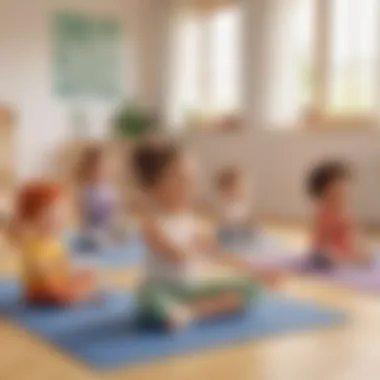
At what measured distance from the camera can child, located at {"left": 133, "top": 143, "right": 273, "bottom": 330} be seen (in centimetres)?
234

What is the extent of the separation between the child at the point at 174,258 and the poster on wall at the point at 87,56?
4.16m

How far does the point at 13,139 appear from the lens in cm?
583

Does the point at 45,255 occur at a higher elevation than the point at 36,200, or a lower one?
lower

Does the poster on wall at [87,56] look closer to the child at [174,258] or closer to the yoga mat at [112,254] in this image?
the yoga mat at [112,254]

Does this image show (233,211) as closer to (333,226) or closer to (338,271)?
(333,226)

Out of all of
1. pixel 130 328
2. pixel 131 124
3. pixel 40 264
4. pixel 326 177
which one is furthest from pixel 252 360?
pixel 131 124

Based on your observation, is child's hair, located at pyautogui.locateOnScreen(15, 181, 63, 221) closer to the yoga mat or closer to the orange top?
the yoga mat

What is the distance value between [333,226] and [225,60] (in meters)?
3.20

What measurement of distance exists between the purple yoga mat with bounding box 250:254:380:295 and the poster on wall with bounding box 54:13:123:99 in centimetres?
334

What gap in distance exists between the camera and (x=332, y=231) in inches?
141

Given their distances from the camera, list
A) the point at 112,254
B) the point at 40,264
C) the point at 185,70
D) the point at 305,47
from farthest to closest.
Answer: the point at 185,70 < the point at 305,47 < the point at 112,254 < the point at 40,264

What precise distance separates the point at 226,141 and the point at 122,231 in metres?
2.05

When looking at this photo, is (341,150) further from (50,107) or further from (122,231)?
(50,107)

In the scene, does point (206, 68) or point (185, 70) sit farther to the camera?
point (185, 70)
